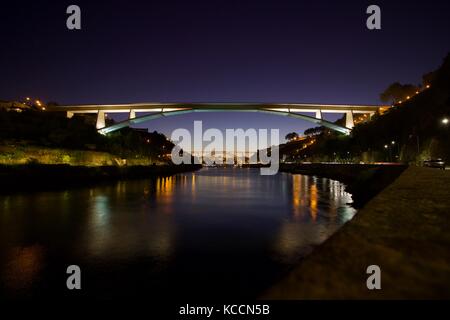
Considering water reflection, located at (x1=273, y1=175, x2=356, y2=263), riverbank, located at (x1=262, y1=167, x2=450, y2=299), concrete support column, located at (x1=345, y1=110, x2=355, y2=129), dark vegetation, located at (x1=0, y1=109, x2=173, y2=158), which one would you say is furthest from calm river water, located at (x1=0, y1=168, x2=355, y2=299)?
concrete support column, located at (x1=345, y1=110, x2=355, y2=129)

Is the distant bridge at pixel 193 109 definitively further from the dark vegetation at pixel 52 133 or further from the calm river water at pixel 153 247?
the calm river water at pixel 153 247

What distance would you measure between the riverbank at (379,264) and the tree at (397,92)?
92.0m

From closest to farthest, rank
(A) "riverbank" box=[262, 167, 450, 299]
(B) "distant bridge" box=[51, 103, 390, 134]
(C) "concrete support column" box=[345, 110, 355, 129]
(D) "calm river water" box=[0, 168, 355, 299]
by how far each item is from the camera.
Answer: (A) "riverbank" box=[262, 167, 450, 299]
(D) "calm river water" box=[0, 168, 355, 299]
(B) "distant bridge" box=[51, 103, 390, 134]
(C) "concrete support column" box=[345, 110, 355, 129]

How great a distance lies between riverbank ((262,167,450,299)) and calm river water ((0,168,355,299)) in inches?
144

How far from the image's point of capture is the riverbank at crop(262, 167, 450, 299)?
2.06m

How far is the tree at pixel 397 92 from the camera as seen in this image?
79.7 m

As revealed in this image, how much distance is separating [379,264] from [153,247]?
314 inches

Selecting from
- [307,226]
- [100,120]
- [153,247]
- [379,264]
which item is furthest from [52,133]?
[379,264]

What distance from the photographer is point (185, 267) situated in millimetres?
7480

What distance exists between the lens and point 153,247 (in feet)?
30.3

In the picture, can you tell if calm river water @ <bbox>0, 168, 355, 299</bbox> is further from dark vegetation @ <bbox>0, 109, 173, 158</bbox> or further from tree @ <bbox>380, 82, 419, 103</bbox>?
tree @ <bbox>380, 82, 419, 103</bbox>

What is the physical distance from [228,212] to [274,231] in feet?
17.8

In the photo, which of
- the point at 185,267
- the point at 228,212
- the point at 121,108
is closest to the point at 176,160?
the point at 121,108
